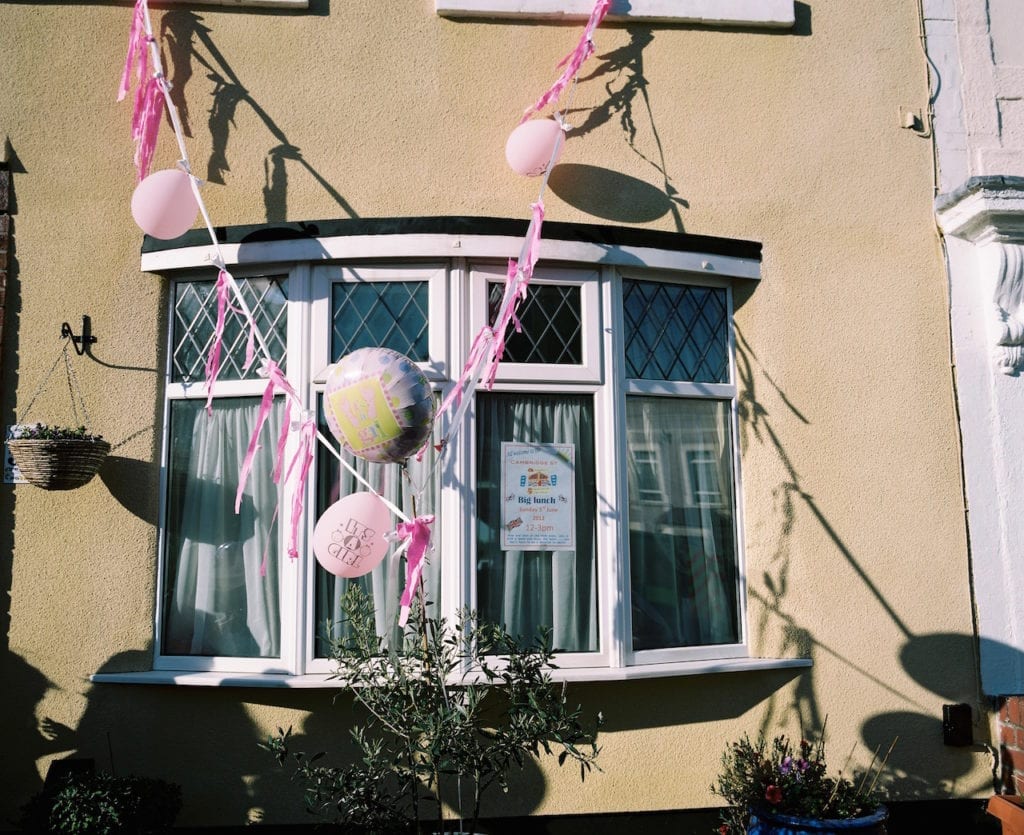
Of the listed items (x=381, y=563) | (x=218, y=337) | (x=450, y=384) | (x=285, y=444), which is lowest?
(x=381, y=563)

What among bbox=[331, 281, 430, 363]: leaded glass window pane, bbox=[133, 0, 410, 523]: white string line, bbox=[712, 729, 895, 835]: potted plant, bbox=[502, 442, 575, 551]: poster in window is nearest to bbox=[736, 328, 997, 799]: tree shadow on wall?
bbox=[712, 729, 895, 835]: potted plant

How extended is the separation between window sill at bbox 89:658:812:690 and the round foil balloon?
3.33 ft

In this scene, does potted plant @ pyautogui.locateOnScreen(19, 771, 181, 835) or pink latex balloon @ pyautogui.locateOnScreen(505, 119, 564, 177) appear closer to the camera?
potted plant @ pyautogui.locateOnScreen(19, 771, 181, 835)

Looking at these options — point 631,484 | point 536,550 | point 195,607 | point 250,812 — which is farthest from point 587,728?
point 195,607

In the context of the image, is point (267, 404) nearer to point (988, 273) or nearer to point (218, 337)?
point (218, 337)

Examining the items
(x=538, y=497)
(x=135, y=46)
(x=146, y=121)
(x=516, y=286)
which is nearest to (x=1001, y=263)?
(x=516, y=286)

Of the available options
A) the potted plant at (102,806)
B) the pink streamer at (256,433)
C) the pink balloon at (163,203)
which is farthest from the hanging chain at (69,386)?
the potted plant at (102,806)

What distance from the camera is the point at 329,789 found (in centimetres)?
340

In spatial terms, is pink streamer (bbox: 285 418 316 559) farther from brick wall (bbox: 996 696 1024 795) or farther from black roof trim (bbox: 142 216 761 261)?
brick wall (bbox: 996 696 1024 795)

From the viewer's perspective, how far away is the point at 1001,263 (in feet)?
14.2

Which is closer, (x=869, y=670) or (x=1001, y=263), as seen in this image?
(x=869, y=670)

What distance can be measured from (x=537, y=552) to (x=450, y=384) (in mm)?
804

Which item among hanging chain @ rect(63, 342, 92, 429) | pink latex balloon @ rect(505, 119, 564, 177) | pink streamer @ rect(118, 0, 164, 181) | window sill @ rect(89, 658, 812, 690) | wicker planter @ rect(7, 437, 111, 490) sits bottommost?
window sill @ rect(89, 658, 812, 690)

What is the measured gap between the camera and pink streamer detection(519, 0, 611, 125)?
13.8 ft
